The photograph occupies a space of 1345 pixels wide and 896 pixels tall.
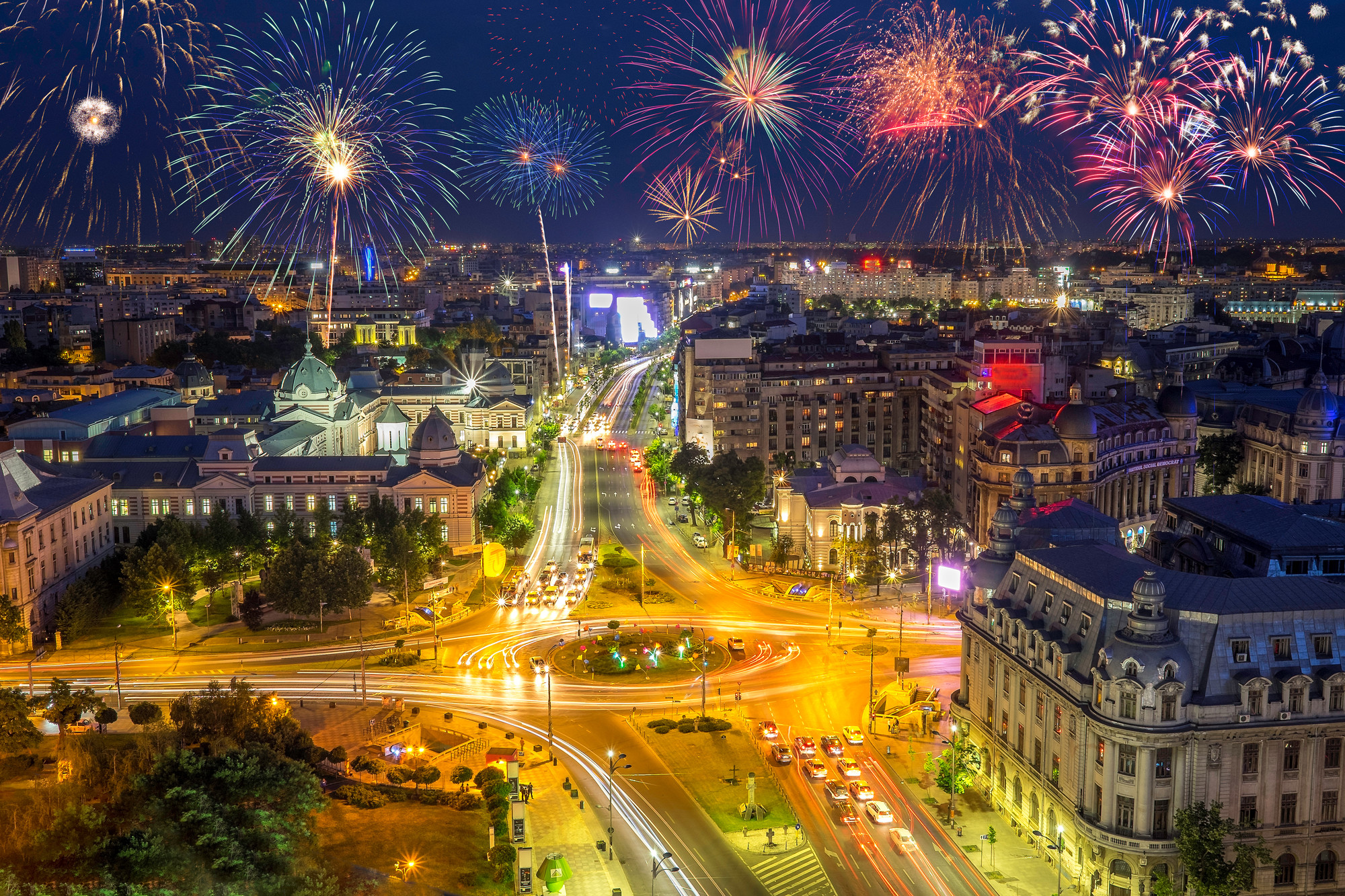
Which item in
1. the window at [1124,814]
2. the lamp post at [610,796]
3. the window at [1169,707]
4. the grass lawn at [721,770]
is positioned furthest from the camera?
the grass lawn at [721,770]

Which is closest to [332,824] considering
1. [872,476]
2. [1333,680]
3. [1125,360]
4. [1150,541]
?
[1333,680]

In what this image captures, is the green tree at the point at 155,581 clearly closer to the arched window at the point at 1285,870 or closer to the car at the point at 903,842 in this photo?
the car at the point at 903,842

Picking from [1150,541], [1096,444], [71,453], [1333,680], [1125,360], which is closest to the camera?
[1333,680]

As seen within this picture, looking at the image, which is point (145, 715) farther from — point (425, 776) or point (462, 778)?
point (462, 778)

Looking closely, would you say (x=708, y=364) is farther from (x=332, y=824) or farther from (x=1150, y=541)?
(x=332, y=824)

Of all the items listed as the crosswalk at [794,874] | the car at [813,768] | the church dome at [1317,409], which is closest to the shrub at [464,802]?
the crosswalk at [794,874]
